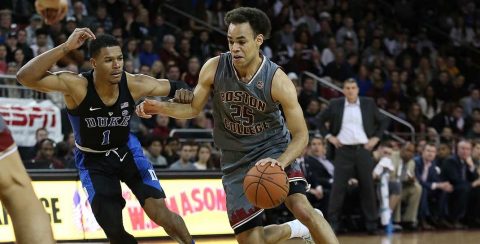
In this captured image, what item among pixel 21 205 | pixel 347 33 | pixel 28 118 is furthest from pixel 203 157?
pixel 21 205

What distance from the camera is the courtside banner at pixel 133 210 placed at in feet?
34.3

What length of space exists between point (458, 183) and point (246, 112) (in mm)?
7945

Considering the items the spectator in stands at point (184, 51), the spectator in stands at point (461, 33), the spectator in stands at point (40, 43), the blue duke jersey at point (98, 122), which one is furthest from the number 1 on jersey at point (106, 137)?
the spectator in stands at point (461, 33)

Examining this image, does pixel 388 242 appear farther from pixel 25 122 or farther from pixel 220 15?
pixel 220 15

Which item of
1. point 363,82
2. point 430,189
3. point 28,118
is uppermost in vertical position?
point 363,82

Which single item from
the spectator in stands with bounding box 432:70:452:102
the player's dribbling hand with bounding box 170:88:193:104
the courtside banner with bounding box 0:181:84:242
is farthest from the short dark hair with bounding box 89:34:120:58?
the spectator in stands with bounding box 432:70:452:102

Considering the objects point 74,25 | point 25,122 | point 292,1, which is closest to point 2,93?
point 25,122

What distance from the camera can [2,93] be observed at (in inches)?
482

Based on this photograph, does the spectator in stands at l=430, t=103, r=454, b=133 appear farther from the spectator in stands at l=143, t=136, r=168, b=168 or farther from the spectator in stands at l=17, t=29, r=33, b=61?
the spectator in stands at l=17, t=29, r=33, b=61

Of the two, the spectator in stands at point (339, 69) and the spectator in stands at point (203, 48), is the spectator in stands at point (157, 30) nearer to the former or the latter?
the spectator in stands at point (203, 48)

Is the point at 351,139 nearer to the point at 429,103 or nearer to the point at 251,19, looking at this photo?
the point at 251,19

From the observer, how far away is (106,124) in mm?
7152

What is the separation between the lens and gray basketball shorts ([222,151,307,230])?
6.46m

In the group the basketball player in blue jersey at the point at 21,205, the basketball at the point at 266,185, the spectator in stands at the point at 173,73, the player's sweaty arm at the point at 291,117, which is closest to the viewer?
the basketball player in blue jersey at the point at 21,205
